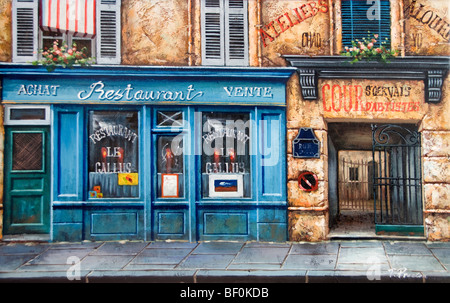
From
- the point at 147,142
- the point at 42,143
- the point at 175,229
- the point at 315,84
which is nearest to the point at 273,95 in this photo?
the point at 315,84

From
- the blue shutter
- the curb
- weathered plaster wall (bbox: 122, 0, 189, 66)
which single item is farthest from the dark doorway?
weathered plaster wall (bbox: 122, 0, 189, 66)

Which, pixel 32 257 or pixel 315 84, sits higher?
pixel 315 84

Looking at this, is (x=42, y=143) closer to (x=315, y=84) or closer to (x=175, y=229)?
(x=175, y=229)

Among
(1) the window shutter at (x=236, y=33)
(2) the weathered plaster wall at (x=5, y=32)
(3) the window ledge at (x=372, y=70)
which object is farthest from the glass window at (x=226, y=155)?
(2) the weathered plaster wall at (x=5, y=32)

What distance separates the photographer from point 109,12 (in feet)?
30.8

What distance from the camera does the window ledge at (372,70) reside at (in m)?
9.11

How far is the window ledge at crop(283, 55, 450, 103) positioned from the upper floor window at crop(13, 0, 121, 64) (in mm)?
3766

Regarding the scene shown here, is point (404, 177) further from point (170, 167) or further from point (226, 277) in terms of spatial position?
point (226, 277)

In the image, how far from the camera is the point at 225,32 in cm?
951

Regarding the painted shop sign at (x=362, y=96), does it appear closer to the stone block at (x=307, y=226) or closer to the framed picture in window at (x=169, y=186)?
the stone block at (x=307, y=226)

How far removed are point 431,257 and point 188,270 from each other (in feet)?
13.9

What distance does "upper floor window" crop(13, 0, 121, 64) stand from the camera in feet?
30.0

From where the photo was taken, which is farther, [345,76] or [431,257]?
[345,76]

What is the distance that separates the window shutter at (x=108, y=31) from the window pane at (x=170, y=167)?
2.02 metres
